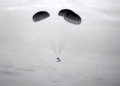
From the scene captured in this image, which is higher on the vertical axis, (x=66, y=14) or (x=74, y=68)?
(x=74, y=68)

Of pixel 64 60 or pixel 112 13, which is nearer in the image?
pixel 112 13

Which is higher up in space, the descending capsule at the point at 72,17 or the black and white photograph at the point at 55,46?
the black and white photograph at the point at 55,46

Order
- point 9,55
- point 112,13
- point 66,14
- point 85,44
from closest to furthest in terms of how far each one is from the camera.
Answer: point 66,14 < point 112,13 < point 85,44 < point 9,55

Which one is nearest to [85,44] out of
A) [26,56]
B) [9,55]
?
[26,56]

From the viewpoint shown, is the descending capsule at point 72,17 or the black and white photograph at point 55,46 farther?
the black and white photograph at point 55,46

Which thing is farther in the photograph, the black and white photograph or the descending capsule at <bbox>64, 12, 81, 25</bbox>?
the black and white photograph

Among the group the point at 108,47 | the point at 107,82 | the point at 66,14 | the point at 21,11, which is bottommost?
the point at 66,14

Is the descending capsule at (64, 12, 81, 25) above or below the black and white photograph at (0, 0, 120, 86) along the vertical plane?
below

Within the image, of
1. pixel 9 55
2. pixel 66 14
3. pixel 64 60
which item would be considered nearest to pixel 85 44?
pixel 64 60

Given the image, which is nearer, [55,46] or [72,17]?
[72,17]

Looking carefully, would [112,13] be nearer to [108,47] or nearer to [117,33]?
[117,33]

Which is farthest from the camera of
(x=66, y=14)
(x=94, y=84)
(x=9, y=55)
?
(x=94, y=84)
